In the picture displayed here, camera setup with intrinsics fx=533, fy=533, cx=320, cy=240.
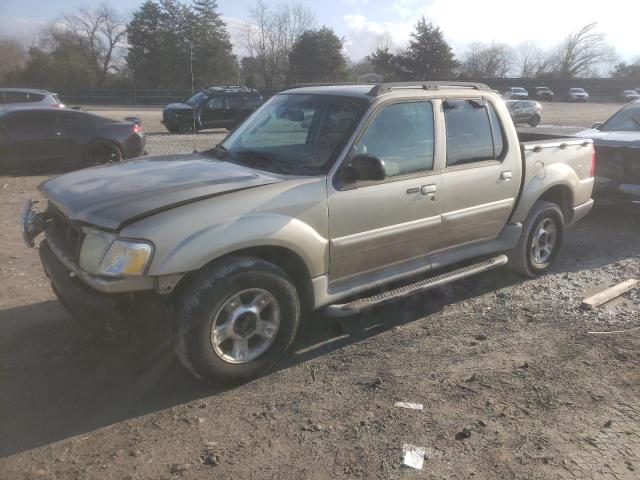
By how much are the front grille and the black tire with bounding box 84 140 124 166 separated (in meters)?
8.04

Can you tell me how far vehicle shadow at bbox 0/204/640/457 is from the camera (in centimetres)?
310

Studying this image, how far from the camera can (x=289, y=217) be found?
3.44 meters

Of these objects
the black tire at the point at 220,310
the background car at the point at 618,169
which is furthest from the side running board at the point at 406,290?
the background car at the point at 618,169

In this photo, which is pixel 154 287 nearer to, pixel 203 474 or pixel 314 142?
pixel 203 474

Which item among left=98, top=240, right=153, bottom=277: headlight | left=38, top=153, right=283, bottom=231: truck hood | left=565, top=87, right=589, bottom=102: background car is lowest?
left=98, top=240, right=153, bottom=277: headlight

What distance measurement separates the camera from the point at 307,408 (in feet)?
10.7

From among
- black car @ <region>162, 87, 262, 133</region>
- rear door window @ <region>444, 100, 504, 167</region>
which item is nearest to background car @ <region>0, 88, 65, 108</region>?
black car @ <region>162, 87, 262, 133</region>

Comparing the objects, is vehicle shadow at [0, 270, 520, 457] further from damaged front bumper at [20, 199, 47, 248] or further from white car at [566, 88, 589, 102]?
white car at [566, 88, 589, 102]

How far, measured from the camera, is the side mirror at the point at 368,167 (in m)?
3.56

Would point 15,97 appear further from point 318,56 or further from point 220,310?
point 318,56

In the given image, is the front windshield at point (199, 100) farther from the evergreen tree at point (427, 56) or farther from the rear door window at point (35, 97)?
the evergreen tree at point (427, 56)

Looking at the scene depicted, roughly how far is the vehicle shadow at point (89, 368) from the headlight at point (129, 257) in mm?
521

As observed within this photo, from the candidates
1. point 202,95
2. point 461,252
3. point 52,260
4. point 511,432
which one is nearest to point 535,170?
point 461,252

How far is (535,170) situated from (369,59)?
2628 inches
